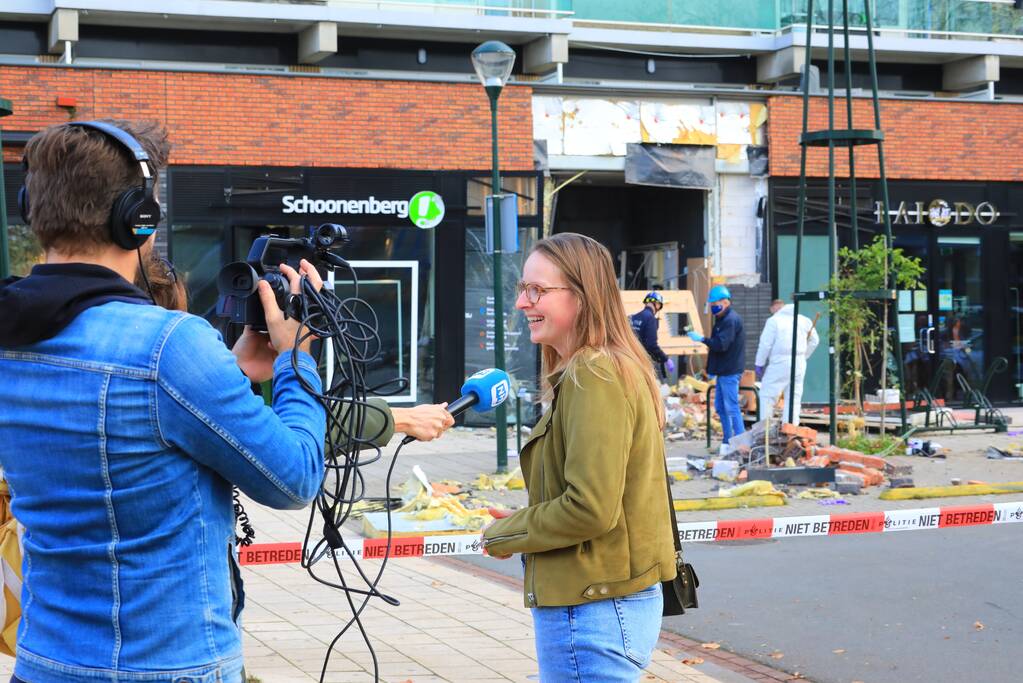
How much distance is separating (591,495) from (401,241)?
1849cm

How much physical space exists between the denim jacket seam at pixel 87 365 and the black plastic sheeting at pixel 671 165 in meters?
21.2

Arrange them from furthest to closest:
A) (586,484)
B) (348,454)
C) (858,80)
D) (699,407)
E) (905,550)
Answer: (858,80) < (699,407) < (905,550) < (586,484) < (348,454)

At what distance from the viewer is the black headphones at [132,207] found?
234cm

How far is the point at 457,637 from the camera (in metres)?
7.14

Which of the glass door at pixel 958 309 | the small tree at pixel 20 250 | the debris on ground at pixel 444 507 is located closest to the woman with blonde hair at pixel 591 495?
the debris on ground at pixel 444 507

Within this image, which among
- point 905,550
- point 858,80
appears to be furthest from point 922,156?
point 905,550

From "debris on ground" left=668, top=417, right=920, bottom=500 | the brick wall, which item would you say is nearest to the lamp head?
"debris on ground" left=668, top=417, right=920, bottom=500

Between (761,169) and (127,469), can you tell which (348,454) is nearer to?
(127,469)

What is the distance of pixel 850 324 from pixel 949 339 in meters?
9.70

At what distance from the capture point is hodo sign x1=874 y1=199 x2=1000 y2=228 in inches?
971

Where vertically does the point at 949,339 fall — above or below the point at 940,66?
below

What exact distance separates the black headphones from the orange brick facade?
22.3 m

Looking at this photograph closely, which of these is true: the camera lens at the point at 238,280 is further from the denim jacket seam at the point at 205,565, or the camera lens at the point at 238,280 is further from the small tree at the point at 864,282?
the small tree at the point at 864,282

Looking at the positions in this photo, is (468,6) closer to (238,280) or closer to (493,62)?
(493,62)
